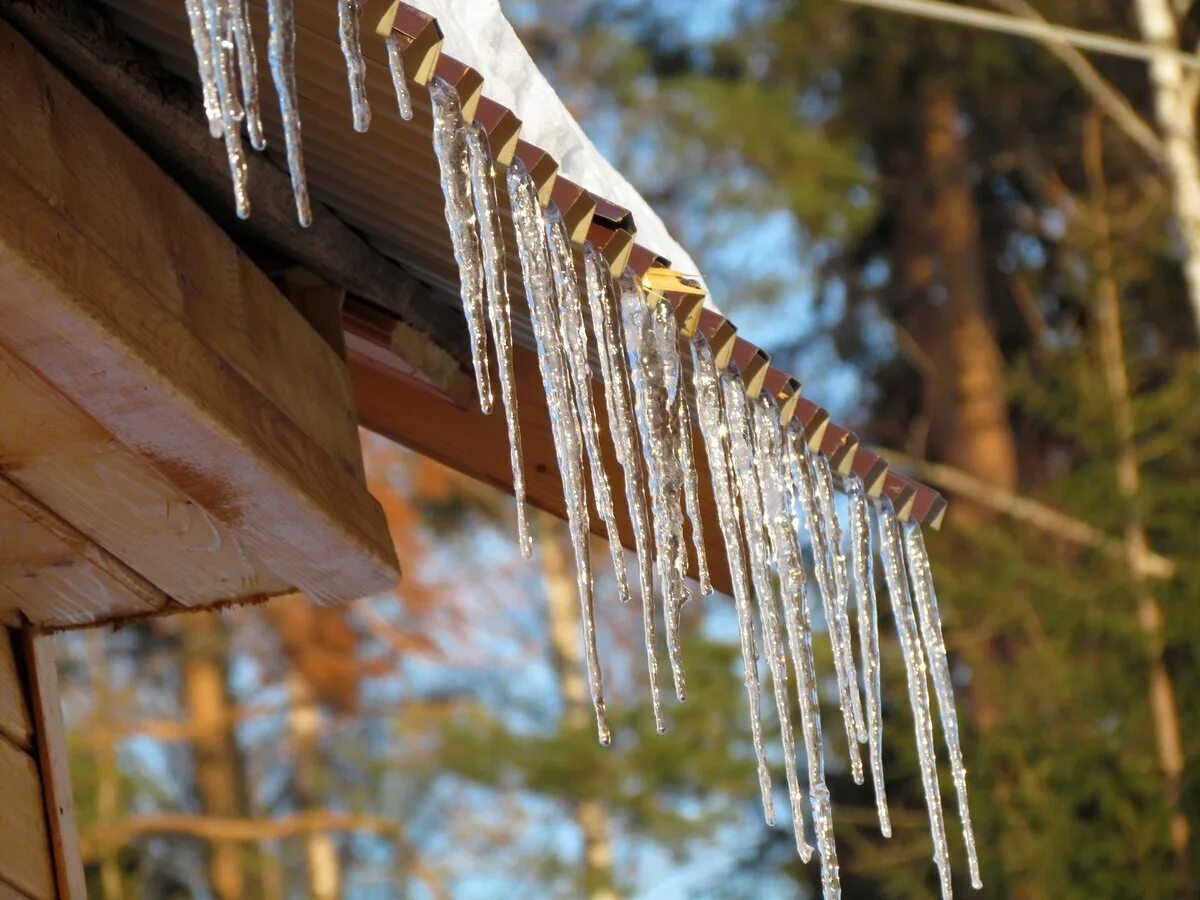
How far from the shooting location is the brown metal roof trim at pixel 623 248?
204 cm

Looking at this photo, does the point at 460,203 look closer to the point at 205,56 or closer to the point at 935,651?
the point at 205,56

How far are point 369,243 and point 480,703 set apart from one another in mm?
13433

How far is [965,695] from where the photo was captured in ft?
42.5

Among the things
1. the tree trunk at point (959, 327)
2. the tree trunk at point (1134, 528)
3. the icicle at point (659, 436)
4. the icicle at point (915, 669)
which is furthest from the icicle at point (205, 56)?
the tree trunk at point (959, 327)

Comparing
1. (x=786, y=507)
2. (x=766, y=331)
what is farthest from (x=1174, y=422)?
(x=786, y=507)

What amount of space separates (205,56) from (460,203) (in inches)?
22.8

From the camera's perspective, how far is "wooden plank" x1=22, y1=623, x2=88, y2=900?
275 cm

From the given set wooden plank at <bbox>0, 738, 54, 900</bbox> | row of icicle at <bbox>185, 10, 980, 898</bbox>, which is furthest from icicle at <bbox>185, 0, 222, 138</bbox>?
wooden plank at <bbox>0, 738, 54, 900</bbox>

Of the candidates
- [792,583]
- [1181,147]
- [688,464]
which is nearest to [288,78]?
[688,464]

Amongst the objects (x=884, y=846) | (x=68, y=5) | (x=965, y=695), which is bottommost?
(x=68, y=5)

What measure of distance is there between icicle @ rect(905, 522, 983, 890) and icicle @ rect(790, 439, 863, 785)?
0.15 meters

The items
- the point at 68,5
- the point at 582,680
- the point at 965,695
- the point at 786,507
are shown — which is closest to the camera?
the point at 68,5

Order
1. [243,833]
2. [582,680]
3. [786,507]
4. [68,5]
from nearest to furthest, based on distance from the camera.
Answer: [68,5] < [786,507] < [243,833] < [582,680]

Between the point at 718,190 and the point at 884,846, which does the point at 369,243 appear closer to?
the point at 884,846
